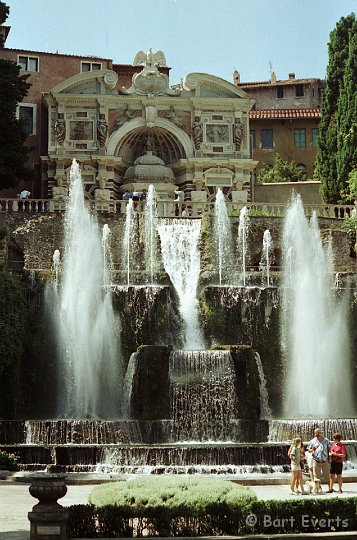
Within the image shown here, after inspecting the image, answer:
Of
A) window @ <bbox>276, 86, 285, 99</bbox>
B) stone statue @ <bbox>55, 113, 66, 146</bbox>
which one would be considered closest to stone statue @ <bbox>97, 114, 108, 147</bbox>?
stone statue @ <bbox>55, 113, 66, 146</bbox>

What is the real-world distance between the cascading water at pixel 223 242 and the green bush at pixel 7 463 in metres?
18.6

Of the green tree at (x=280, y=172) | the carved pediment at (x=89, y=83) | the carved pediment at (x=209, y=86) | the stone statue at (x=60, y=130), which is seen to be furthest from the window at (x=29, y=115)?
the green tree at (x=280, y=172)

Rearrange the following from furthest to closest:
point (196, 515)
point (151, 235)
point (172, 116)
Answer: point (172, 116)
point (151, 235)
point (196, 515)

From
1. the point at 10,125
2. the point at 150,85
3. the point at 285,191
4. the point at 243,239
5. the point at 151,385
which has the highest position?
the point at 150,85

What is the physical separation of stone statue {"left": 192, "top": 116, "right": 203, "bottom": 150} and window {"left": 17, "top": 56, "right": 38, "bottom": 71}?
10.7 meters

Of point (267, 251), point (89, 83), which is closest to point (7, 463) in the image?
point (267, 251)

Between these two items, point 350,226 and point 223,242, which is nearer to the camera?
point 223,242

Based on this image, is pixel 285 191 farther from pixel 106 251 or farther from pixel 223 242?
pixel 106 251

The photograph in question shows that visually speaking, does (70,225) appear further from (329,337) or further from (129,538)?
(129,538)

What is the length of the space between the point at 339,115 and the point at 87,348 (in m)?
24.5

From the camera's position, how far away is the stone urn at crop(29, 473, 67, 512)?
48.9 feet

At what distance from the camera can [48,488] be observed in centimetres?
1491

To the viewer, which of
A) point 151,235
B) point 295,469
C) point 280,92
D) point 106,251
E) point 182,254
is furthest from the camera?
point 280,92

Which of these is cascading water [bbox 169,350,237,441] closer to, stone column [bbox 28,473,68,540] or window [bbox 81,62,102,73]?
stone column [bbox 28,473,68,540]
